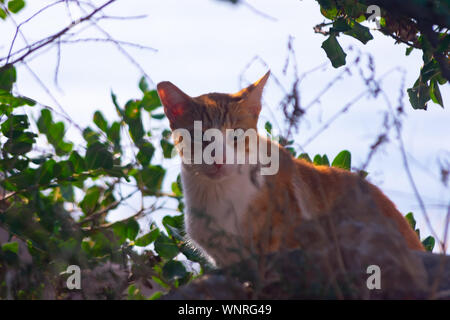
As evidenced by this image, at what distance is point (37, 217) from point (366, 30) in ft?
7.10

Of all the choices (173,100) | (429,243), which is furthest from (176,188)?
(429,243)

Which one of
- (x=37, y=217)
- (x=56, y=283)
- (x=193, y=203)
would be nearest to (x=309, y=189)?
(x=193, y=203)

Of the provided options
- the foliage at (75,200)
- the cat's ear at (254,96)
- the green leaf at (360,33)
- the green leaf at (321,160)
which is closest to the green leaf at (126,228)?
the foliage at (75,200)

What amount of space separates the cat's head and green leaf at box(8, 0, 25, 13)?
40.7 inches

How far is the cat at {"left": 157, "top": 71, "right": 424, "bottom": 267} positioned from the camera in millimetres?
2736

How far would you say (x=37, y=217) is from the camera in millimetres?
3189

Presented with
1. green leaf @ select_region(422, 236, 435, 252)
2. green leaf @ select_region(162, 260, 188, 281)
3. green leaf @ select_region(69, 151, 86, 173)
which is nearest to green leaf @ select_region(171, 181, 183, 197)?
green leaf @ select_region(69, 151, 86, 173)

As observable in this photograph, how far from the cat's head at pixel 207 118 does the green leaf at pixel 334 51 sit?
0.45 metres

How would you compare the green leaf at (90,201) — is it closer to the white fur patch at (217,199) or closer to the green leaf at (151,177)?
the green leaf at (151,177)

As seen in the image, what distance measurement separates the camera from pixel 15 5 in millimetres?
3398

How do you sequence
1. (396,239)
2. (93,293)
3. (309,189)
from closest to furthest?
(396,239) < (93,293) < (309,189)

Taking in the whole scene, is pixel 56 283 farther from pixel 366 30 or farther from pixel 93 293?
pixel 366 30

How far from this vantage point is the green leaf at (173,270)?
278 cm

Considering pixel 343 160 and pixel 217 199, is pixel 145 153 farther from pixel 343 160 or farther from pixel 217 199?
pixel 343 160
